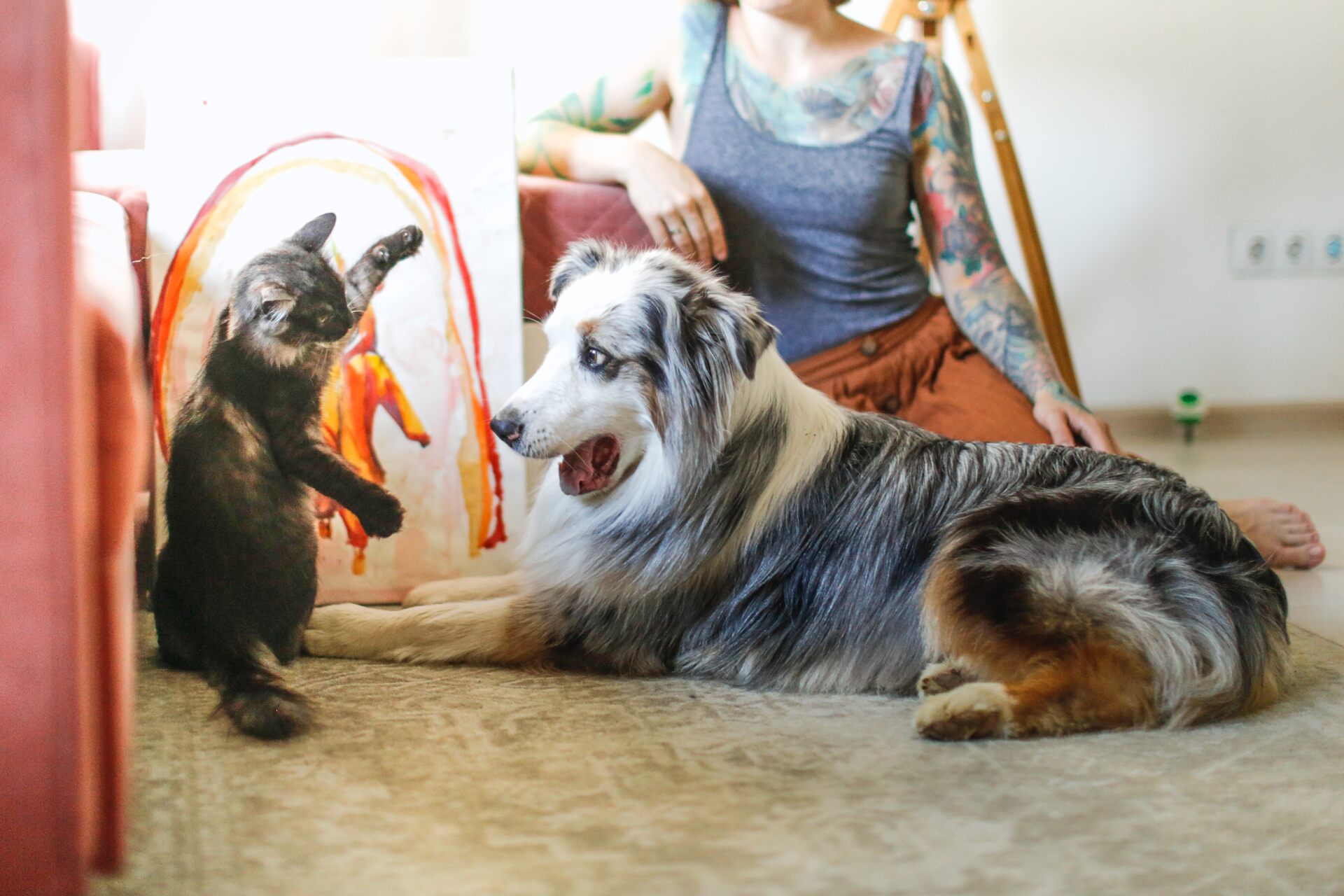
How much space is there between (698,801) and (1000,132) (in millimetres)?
2389

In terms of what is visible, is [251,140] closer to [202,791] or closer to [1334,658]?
[202,791]

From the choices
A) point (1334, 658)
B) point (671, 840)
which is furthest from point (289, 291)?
point (1334, 658)

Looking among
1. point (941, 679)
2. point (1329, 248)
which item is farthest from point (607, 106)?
point (1329, 248)

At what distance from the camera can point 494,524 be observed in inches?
77.0

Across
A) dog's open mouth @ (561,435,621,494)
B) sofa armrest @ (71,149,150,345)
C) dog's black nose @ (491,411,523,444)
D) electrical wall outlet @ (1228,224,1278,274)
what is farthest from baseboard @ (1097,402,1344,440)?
sofa armrest @ (71,149,150,345)

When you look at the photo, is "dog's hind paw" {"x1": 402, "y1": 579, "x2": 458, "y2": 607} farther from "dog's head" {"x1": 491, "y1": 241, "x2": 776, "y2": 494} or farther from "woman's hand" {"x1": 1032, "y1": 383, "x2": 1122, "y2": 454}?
"woman's hand" {"x1": 1032, "y1": 383, "x2": 1122, "y2": 454}

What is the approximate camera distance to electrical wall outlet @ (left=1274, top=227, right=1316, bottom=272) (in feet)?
13.3

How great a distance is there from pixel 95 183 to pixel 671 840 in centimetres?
146

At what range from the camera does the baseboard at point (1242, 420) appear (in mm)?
4086

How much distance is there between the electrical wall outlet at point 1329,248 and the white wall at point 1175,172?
6cm

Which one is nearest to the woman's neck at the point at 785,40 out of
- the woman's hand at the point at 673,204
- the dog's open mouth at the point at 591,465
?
the woman's hand at the point at 673,204

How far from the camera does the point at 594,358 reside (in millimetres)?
1545

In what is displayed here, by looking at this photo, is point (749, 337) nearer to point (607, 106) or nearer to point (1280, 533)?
point (607, 106)

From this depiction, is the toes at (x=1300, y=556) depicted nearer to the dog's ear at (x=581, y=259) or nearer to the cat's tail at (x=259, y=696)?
the dog's ear at (x=581, y=259)
